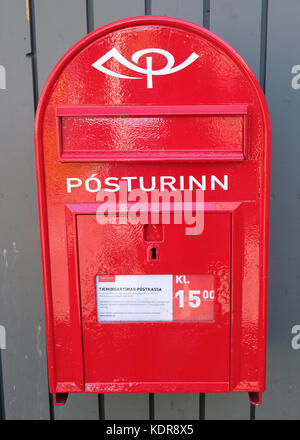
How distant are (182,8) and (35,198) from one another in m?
1.01

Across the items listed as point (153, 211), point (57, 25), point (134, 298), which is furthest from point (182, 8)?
point (134, 298)

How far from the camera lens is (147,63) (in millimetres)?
1054

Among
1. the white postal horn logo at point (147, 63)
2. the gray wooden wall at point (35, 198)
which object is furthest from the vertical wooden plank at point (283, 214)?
the white postal horn logo at point (147, 63)

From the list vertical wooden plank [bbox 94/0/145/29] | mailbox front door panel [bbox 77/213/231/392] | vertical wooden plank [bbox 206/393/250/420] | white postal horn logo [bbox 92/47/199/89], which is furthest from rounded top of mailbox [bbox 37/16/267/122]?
vertical wooden plank [bbox 206/393/250/420]

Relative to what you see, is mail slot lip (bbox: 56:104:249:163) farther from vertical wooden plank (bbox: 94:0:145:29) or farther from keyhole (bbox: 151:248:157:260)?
vertical wooden plank (bbox: 94:0:145:29)

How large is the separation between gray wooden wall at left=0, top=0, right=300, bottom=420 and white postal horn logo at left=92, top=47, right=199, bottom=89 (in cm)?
53

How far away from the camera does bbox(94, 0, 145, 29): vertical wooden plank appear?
1.46 metres

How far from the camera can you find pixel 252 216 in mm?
1111

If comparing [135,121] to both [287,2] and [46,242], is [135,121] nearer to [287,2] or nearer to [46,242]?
[46,242]

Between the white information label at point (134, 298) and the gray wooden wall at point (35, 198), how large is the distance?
581 millimetres

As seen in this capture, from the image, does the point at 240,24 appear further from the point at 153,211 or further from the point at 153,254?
the point at 153,254

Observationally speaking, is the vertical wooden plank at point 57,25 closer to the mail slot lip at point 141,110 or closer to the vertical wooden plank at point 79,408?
the mail slot lip at point 141,110
